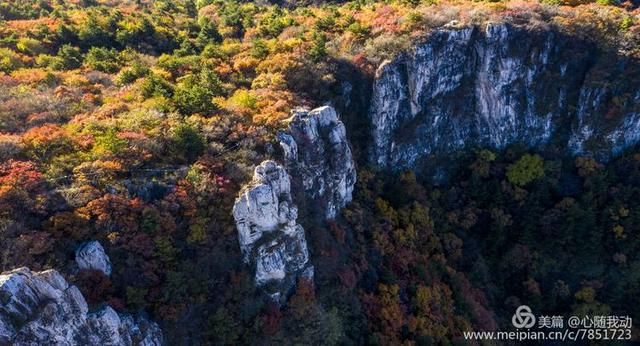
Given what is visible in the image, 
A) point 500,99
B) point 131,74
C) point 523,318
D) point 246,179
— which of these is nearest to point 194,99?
point 246,179

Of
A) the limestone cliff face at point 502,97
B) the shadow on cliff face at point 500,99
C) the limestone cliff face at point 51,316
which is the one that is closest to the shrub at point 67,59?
the limestone cliff face at point 51,316

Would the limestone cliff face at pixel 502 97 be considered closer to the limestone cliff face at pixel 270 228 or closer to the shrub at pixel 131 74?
the limestone cliff face at pixel 270 228

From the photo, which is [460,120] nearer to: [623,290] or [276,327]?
[623,290]

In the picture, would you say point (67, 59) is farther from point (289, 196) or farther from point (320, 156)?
point (289, 196)

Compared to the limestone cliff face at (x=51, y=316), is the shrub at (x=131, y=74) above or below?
above

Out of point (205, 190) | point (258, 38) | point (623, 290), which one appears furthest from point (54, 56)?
point (623, 290)

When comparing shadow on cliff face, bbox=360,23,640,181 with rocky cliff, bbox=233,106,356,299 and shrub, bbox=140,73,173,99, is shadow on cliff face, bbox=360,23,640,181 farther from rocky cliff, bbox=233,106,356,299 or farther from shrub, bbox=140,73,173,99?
shrub, bbox=140,73,173,99

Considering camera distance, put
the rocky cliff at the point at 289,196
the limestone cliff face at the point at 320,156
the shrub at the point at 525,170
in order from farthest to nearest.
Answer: the shrub at the point at 525,170
the limestone cliff face at the point at 320,156
the rocky cliff at the point at 289,196
